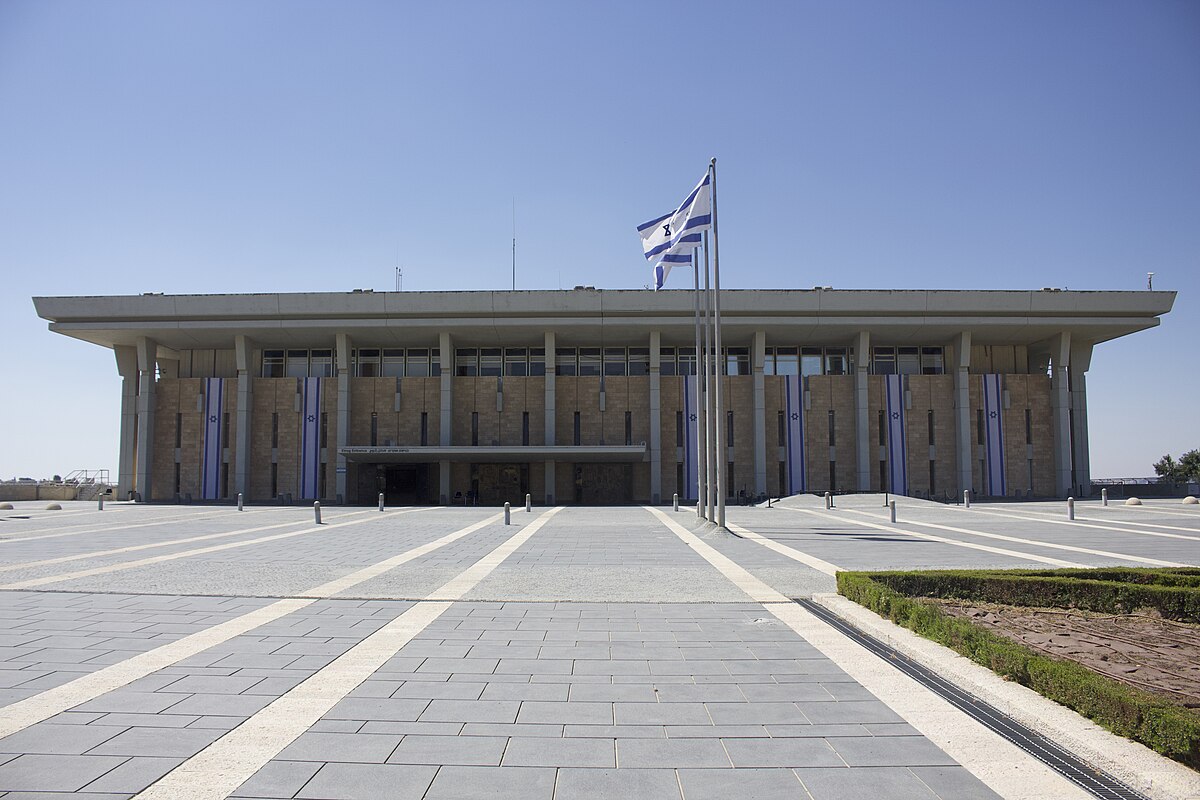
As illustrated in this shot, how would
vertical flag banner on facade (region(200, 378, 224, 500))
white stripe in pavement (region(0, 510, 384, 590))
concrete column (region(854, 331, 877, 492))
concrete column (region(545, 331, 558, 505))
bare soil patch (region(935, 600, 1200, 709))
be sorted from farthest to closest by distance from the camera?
vertical flag banner on facade (region(200, 378, 224, 500)) → concrete column (region(545, 331, 558, 505)) → concrete column (region(854, 331, 877, 492)) → white stripe in pavement (region(0, 510, 384, 590)) → bare soil patch (region(935, 600, 1200, 709))

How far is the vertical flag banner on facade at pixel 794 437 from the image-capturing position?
4825 cm

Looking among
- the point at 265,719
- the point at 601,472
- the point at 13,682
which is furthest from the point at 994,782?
the point at 601,472

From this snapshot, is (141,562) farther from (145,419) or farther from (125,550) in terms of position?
(145,419)

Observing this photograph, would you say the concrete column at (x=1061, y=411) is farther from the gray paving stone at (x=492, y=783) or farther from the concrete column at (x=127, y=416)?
the concrete column at (x=127, y=416)

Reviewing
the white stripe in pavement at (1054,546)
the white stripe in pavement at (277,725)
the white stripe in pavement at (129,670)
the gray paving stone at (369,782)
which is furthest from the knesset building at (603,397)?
the gray paving stone at (369,782)

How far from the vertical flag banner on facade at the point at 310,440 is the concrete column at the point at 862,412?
1365 inches

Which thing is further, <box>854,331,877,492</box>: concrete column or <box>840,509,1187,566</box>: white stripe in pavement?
<box>854,331,877,492</box>: concrete column

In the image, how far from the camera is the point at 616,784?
4.27 m

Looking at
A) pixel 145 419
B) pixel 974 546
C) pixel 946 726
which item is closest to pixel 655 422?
pixel 974 546

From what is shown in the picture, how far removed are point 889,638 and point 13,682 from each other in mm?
7788

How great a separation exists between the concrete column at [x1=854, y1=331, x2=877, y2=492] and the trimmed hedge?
127 ft

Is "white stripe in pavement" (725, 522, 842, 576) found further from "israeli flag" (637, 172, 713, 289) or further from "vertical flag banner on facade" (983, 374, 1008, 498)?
"vertical flag banner on facade" (983, 374, 1008, 498)

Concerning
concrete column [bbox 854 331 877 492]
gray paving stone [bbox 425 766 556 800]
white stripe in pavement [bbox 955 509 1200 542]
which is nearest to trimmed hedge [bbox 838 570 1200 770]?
gray paving stone [bbox 425 766 556 800]

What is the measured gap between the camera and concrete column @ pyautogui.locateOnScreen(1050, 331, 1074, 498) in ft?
156
